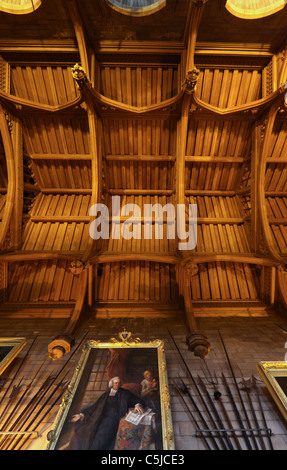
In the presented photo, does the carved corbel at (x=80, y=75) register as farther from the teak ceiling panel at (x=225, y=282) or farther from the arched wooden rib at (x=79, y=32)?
the teak ceiling panel at (x=225, y=282)

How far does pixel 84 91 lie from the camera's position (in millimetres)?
5914

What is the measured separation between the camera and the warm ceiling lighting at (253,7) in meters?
5.54

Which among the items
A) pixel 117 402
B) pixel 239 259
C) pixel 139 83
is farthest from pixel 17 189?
pixel 239 259

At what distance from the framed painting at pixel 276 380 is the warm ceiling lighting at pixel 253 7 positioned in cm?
877

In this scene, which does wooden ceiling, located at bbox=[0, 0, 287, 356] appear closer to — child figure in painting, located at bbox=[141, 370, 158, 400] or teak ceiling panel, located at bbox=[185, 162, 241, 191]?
teak ceiling panel, located at bbox=[185, 162, 241, 191]

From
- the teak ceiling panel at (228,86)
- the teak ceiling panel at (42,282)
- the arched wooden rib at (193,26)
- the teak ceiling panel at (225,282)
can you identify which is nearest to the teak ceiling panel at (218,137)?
the teak ceiling panel at (228,86)

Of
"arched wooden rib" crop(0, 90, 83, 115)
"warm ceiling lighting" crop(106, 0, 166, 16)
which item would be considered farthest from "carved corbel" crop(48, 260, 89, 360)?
"warm ceiling lighting" crop(106, 0, 166, 16)

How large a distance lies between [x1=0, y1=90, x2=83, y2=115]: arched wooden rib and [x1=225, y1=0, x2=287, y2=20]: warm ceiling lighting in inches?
191

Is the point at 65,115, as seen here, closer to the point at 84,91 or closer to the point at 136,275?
the point at 84,91

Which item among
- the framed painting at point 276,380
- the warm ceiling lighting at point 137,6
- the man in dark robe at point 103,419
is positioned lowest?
the man in dark robe at point 103,419

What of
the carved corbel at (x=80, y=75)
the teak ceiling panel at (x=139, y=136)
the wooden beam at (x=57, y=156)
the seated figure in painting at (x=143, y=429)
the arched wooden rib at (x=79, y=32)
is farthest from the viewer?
the wooden beam at (x=57, y=156)

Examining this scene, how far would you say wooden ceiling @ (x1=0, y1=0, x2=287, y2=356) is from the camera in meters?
6.10

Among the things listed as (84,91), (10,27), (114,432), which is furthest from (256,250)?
(10,27)
